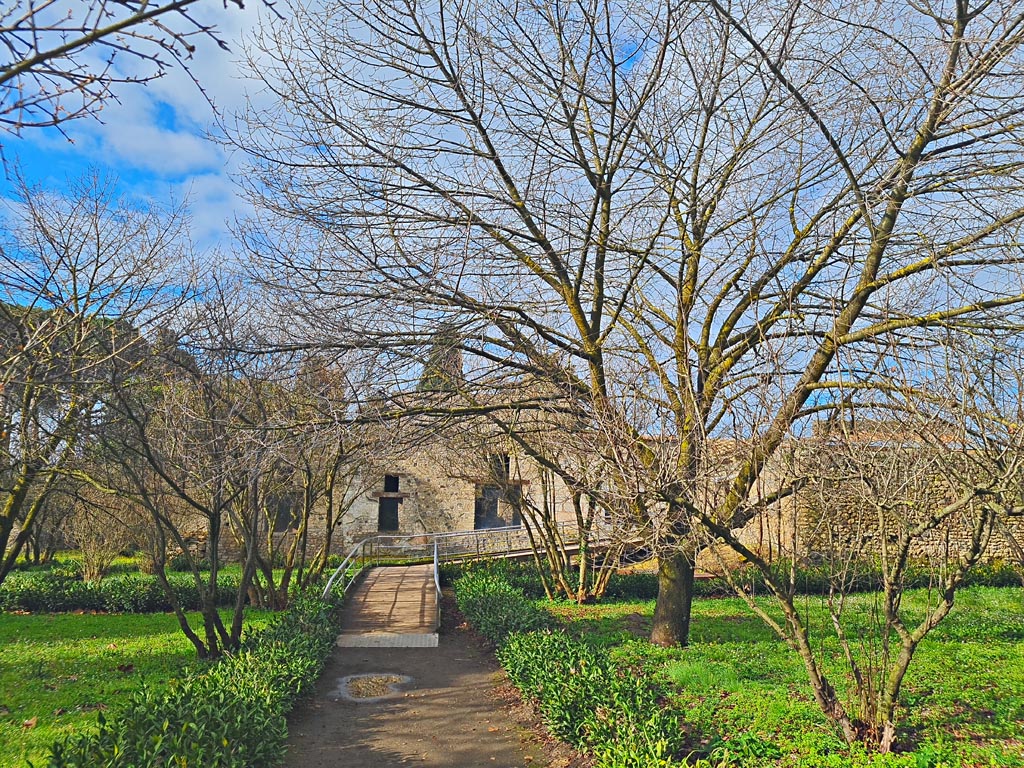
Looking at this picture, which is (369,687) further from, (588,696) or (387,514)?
(387,514)

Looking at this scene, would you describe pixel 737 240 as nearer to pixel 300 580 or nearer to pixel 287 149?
pixel 287 149

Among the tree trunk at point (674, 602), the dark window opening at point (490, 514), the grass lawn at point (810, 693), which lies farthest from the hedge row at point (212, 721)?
the dark window opening at point (490, 514)

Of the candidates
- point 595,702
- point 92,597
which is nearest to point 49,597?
point 92,597

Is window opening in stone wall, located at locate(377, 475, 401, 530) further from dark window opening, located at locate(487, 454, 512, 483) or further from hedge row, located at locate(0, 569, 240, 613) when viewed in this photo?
dark window opening, located at locate(487, 454, 512, 483)

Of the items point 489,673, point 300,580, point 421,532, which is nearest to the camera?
point 489,673

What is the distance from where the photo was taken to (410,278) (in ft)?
25.3

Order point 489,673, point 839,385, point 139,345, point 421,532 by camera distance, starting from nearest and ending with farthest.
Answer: point 839,385, point 139,345, point 489,673, point 421,532

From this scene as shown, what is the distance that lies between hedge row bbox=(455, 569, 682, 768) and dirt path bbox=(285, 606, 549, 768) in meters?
0.44

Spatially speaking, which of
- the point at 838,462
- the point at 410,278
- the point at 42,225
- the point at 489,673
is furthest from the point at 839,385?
the point at 42,225

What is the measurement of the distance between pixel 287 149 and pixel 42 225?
170 inches

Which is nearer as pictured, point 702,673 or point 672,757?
point 672,757

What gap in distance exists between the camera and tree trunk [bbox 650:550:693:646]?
9.96 m

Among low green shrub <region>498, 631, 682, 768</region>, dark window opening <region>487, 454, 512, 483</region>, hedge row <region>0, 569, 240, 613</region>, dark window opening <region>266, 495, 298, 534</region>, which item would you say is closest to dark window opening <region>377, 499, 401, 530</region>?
dark window opening <region>266, 495, 298, 534</region>

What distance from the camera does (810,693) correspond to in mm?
7078
